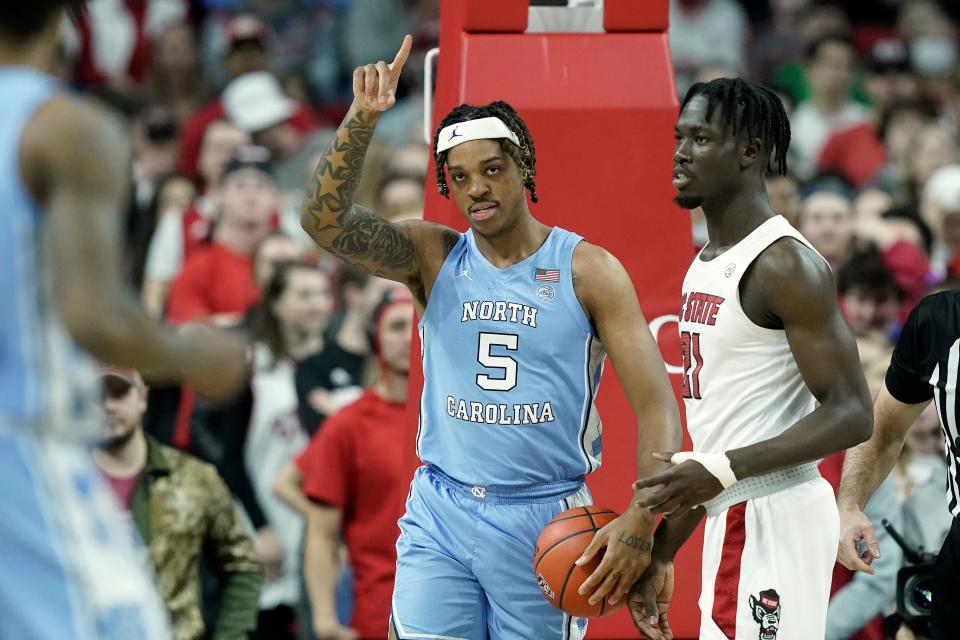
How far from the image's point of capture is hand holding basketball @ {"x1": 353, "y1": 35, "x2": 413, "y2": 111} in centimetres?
476

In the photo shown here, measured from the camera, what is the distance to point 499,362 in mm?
4793

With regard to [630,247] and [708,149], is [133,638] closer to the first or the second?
[708,149]

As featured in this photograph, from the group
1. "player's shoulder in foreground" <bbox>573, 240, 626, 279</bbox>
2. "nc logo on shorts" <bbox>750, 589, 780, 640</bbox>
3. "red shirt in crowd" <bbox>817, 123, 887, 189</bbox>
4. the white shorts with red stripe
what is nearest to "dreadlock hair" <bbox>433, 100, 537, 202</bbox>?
"player's shoulder in foreground" <bbox>573, 240, 626, 279</bbox>

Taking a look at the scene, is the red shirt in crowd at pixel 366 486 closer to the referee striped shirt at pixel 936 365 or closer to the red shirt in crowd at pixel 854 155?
the referee striped shirt at pixel 936 365

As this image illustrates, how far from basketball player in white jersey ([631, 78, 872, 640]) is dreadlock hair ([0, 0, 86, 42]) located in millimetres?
2065

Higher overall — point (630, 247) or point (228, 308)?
point (630, 247)

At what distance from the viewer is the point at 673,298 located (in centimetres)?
594

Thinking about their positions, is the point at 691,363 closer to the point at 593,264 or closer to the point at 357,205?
the point at 593,264

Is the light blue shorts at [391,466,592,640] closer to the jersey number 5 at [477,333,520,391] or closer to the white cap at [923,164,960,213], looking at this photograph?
the jersey number 5 at [477,333,520,391]

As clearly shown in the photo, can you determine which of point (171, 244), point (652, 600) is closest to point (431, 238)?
point (652, 600)

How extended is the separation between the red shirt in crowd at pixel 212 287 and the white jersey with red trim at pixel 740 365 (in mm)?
4312

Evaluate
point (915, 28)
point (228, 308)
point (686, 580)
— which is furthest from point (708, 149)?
point (915, 28)

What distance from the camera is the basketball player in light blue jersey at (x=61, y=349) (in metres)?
2.97

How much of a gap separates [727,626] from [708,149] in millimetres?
1459
